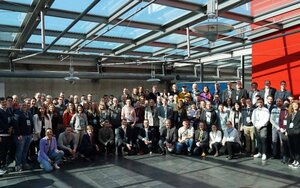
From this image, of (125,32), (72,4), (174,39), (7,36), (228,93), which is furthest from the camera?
(174,39)

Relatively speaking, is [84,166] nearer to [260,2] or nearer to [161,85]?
[260,2]

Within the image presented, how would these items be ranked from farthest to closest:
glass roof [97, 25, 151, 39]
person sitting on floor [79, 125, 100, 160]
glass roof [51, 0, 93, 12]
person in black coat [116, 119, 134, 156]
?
glass roof [97, 25, 151, 39] < person in black coat [116, 119, 134, 156] < person sitting on floor [79, 125, 100, 160] < glass roof [51, 0, 93, 12]


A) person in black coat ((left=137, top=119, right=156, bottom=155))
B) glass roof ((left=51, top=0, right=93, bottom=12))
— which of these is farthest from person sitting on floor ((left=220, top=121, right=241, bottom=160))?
glass roof ((left=51, top=0, right=93, bottom=12))

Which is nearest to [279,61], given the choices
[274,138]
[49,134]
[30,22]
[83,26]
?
[274,138]

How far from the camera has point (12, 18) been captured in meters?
7.94

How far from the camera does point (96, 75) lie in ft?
46.1

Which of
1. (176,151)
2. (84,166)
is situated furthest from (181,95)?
(84,166)

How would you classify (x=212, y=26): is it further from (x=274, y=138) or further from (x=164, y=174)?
(x=274, y=138)

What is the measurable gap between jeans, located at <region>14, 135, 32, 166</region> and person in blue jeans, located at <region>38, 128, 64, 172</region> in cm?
30

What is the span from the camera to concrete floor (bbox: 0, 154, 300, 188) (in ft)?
17.9

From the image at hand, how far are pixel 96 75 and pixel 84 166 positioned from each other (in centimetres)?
752

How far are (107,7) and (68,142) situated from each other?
11.7 feet

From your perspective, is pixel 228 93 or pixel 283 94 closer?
pixel 283 94

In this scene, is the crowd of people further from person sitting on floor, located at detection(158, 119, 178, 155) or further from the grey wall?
the grey wall
